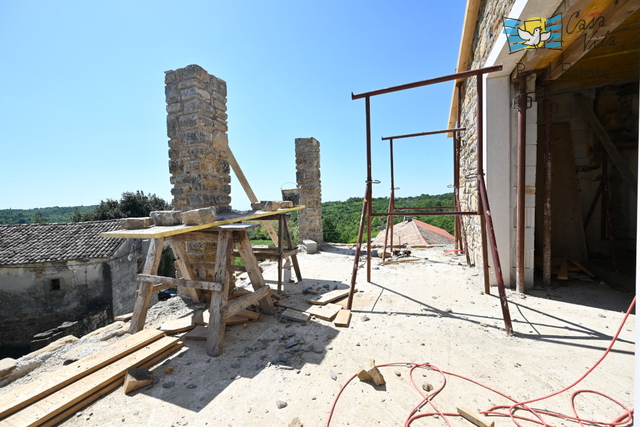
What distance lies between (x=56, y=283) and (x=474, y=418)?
16.9 m

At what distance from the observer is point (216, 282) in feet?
9.19

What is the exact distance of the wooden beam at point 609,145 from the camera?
453cm

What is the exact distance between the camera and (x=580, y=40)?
295cm

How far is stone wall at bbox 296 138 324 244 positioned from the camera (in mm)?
8883

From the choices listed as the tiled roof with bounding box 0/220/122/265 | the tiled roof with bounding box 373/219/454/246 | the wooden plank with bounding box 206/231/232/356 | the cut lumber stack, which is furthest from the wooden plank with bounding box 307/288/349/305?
the tiled roof with bounding box 0/220/122/265

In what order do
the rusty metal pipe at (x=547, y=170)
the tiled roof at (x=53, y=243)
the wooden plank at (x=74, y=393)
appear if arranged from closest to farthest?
the wooden plank at (x=74, y=393) < the rusty metal pipe at (x=547, y=170) < the tiled roof at (x=53, y=243)

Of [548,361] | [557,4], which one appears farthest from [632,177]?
[548,361]

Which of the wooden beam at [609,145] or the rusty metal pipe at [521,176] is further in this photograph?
the wooden beam at [609,145]

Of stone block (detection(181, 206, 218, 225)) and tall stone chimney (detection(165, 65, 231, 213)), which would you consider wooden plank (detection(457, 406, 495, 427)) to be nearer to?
stone block (detection(181, 206, 218, 225))

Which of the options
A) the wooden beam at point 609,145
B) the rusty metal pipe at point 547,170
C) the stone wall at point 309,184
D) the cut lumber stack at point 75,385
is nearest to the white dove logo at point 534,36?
the rusty metal pipe at point 547,170

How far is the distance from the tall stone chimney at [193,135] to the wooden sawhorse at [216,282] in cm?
89

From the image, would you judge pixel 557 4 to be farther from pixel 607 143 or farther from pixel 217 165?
pixel 217 165

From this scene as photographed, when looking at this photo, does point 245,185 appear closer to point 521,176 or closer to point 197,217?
point 197,217

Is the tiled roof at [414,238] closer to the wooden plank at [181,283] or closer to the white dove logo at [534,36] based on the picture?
the white dove logo at [534,36]
